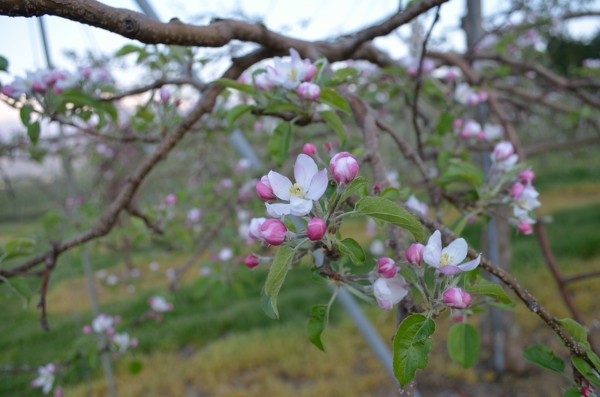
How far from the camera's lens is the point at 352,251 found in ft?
1.72

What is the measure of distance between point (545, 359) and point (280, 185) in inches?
17.7

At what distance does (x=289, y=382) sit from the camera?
10.0 ft

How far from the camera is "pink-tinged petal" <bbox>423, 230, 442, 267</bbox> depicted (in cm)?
52

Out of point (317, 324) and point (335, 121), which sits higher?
point (335, 121)

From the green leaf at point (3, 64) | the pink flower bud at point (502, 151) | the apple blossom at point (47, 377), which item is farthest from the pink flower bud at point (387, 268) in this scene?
the apple blossom at point (47, 377)

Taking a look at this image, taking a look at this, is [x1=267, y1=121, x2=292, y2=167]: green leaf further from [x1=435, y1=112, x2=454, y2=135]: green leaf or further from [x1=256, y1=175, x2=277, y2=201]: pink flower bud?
[x1=435, y1=112, x2=454, y2=135]: green leaf

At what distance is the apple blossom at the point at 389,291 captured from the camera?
52cm

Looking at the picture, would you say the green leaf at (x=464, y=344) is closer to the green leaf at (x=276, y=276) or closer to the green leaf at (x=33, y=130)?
the green leaf at (x=276, y=276)

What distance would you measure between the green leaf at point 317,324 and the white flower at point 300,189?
0.59 ft

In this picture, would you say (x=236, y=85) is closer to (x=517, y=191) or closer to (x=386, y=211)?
(x=386, y=211)

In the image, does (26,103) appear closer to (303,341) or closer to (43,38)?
(43,38)

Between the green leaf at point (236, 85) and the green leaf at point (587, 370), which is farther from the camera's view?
the green leaf at point (236, 85)

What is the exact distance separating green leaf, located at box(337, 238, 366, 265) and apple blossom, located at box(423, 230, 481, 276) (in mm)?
69

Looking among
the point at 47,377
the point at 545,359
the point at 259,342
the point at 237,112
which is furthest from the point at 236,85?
the point at 259,342
